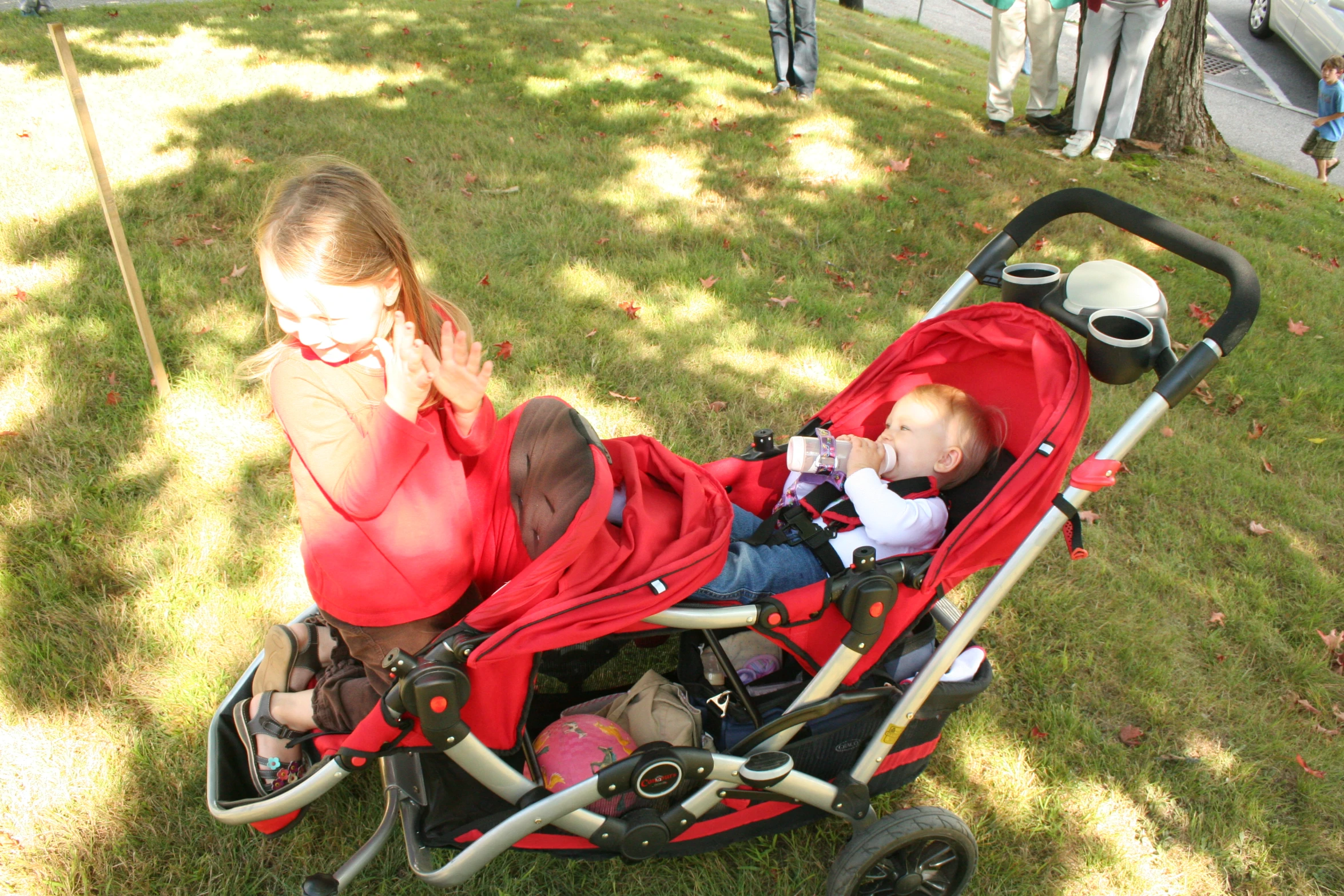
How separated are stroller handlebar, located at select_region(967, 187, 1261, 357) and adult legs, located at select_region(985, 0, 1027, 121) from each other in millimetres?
5459

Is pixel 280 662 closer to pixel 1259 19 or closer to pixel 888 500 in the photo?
pixel 888 500

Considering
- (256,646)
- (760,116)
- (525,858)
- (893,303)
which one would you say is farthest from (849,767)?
(760,116)

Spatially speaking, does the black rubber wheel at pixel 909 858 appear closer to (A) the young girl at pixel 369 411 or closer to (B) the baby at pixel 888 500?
(B) the baby at pixel 888 500

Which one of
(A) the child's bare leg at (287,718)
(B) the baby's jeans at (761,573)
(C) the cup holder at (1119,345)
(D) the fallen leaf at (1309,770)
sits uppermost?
(C) the cup holder at (1119,345)

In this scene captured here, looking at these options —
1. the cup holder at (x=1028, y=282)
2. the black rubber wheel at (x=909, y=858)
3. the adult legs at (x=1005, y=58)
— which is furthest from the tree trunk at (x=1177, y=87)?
the black rubber wheel at (x=909, y=858)

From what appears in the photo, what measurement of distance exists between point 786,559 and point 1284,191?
6922 millimetres

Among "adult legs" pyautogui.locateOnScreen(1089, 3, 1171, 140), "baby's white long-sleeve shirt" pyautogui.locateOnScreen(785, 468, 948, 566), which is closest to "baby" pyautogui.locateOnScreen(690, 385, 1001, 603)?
"baby's white long-sleeve shirt" pyautogui.locateOnScreen(785, 468, 948, 566)

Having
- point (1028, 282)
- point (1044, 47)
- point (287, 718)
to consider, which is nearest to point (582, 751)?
point (287, 718)

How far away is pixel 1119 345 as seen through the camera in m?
1.93

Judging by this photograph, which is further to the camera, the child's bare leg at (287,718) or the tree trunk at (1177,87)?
the tree trunk at (1177,87)

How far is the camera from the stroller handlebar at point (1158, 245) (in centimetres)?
187

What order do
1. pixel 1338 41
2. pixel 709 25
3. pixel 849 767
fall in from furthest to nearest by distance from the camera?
pixel 1338 41
pixel 709 25
pixel 849 767

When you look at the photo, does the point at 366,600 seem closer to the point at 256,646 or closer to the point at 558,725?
the point at 558,725

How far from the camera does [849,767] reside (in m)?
2.28
